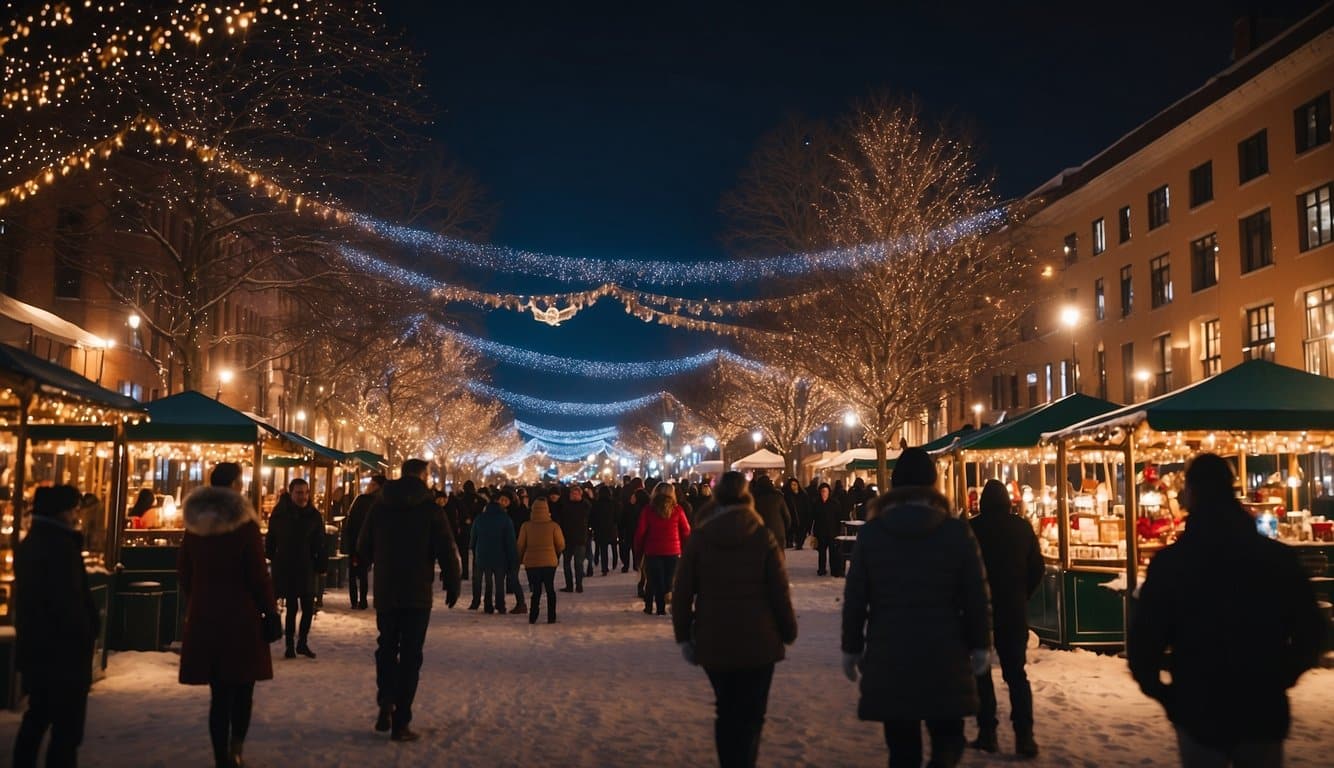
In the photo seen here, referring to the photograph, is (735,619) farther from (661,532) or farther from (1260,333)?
(1260,333)

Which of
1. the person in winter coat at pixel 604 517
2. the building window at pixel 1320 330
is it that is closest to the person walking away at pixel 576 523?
the person in winter coat at pixel 604 517

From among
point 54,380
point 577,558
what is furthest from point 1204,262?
point 54,380

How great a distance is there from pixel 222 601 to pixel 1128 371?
124 ft

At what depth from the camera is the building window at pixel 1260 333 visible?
31.1m

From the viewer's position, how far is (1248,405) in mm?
11773

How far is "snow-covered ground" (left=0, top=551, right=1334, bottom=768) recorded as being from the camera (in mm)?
8031

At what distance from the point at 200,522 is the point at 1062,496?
10.2 metres

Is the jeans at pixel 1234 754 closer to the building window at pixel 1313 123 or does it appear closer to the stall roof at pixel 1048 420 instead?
the stall roof at pixel 1048 420

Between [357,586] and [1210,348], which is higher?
[1210,348]

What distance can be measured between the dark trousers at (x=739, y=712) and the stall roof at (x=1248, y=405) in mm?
7155

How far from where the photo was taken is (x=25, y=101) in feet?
40.3

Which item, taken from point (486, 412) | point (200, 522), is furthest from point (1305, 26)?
point (486, 412)

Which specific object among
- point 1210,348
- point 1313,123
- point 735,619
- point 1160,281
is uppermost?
point 1313,123

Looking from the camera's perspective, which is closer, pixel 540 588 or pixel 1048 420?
pixel 1048 420
